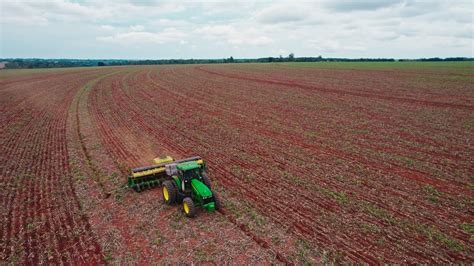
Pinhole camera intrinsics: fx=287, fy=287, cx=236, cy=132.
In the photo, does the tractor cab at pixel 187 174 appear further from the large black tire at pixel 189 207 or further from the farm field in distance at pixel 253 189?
the farm field in distance at pixel 253 189

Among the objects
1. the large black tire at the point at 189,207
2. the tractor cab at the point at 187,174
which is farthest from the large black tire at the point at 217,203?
the tractor cab at the point at 187,174

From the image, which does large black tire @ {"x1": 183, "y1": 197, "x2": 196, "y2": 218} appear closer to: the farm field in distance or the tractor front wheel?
the farm field in distance

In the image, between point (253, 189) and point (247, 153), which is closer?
point (253, 189)

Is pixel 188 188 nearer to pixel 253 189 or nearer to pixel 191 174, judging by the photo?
pixel 191 174

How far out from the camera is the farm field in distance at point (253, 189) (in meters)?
7.84

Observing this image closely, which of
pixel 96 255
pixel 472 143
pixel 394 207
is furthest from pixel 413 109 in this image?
pixel 96 255

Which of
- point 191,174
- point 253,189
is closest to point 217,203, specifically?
point 191,174

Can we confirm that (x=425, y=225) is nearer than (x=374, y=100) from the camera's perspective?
Yes

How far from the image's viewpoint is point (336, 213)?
30.6 feet

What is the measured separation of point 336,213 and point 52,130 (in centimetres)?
1900

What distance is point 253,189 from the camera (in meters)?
11.0

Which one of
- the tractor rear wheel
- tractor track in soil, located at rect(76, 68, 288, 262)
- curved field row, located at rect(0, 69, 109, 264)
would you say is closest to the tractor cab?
the tractor rear wheel

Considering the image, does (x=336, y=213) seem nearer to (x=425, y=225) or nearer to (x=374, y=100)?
(x=425, y=225)

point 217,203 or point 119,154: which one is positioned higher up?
point 217,203
